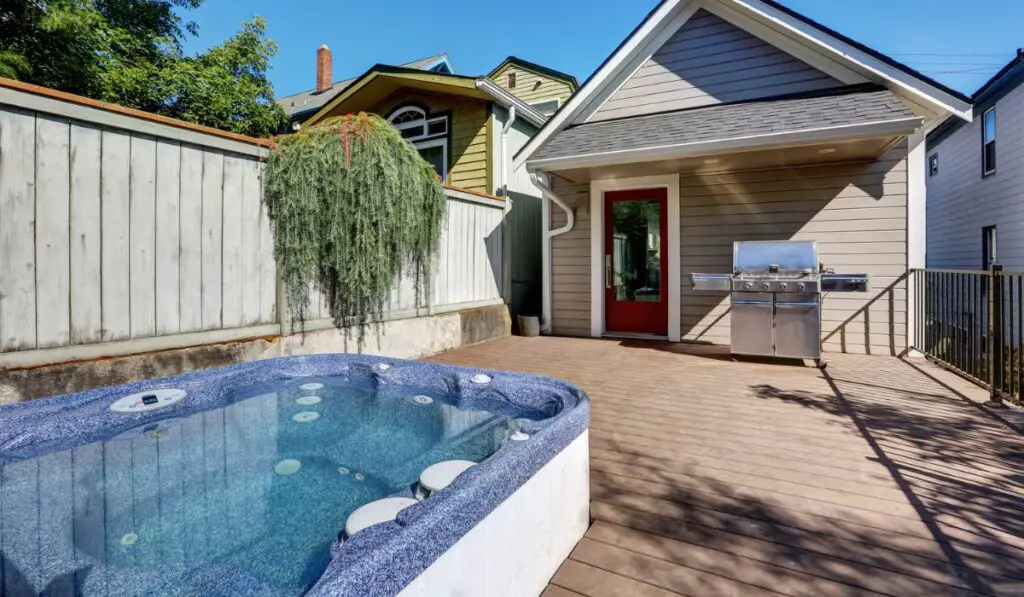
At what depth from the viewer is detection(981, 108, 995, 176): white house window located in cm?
897

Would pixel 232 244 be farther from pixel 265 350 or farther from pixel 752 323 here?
pixel 752 323

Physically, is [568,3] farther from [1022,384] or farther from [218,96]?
[1022,384]

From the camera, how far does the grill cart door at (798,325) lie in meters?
4.75

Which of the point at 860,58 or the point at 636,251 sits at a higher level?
the point at 860,58

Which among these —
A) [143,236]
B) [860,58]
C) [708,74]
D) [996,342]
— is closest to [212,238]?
[143,236]

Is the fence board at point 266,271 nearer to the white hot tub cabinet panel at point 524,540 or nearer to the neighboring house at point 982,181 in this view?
the white hot tub cabinet panel at point 524,540

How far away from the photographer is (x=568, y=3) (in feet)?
33.4

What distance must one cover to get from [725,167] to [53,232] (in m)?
6.17

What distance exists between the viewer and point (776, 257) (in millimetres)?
4949

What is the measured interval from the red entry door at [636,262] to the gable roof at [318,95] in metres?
7.46

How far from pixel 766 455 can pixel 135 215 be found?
4032mm

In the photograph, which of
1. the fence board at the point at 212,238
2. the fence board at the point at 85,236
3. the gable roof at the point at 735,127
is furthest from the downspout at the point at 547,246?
the fence board at the point at 85,236

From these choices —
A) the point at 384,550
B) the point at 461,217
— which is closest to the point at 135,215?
the point at 384,550

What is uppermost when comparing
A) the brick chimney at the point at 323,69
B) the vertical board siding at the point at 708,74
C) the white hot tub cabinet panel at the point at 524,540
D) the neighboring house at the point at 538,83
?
the brick chimney at the point at 323,69
